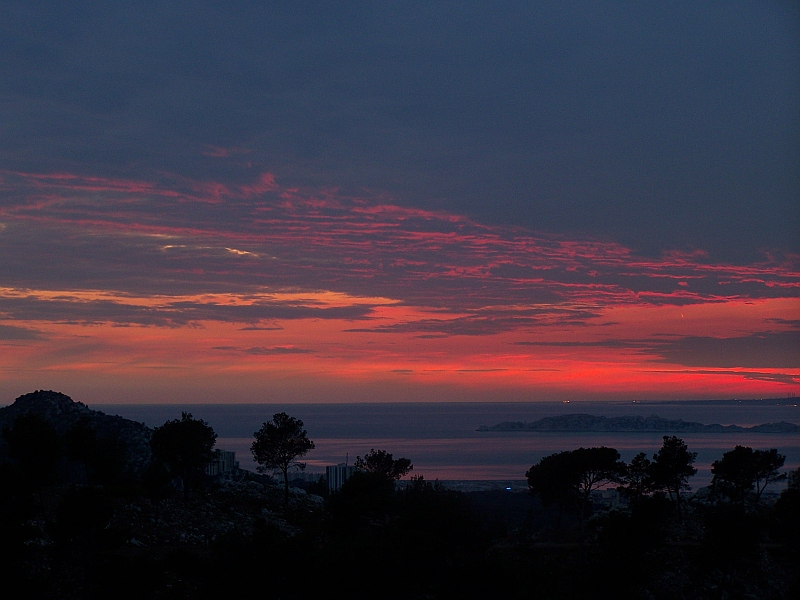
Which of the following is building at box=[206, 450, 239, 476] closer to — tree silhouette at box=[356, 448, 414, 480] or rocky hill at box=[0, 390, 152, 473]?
rocky hill at box=[0, 390, 152, 473]

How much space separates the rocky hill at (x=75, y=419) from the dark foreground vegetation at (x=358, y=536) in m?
16.8

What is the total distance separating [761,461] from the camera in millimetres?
51500

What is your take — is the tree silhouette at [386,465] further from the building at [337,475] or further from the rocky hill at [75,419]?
the building at [337,475]

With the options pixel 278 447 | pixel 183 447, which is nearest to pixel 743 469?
pixel 278 447

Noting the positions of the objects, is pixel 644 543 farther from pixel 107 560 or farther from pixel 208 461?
pixel 208 461

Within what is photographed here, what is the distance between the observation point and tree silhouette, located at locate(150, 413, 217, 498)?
50.0 m

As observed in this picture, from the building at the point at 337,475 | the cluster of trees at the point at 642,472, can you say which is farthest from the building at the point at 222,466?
the cluster of trees at the point at 642,472

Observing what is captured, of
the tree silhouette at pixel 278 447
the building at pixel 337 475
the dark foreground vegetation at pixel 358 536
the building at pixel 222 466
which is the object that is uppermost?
the tree silhouette at pixel 278 447

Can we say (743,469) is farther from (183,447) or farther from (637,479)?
(183,447)

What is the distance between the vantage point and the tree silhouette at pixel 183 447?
4997 centimetres

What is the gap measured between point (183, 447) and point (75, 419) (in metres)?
34.3

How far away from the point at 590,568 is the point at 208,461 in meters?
30.5

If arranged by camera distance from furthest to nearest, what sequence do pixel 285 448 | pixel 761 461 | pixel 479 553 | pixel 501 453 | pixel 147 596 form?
pixel 501 453
pixel 285 448
pixel 761 461
pixel 479 553
pixel 147 596

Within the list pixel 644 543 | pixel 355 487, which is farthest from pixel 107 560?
pixel 644 543
